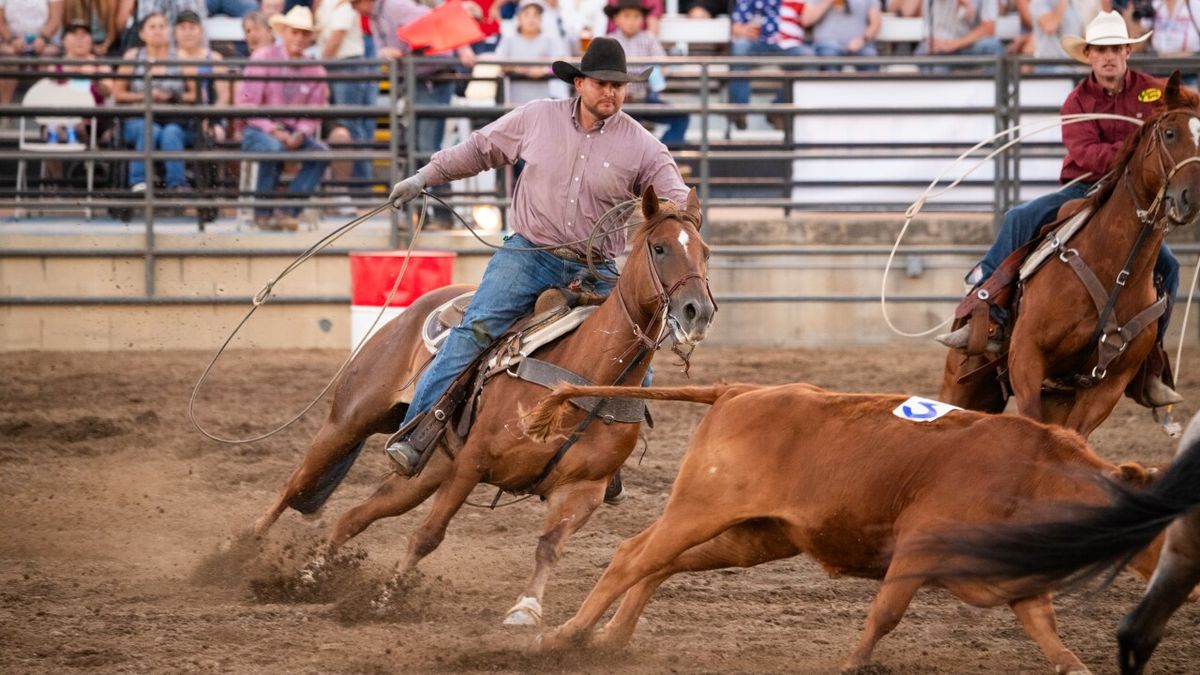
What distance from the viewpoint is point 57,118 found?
42.8 ft

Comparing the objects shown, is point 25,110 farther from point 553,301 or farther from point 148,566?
point 553,301

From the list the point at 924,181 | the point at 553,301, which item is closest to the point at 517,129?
the point at 553,301

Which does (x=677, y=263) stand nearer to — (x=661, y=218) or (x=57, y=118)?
(x=661, y=218)

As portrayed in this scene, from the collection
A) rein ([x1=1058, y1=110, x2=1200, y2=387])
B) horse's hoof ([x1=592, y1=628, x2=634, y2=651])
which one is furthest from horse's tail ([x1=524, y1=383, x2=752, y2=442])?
rein ([x1=1058, y1=110, x2=1200, y2=387])

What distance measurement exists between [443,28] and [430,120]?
0.79 meters

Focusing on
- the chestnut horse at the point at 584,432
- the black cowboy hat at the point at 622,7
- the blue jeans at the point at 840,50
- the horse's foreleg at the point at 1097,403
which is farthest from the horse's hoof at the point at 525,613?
the blue jeans at the point at 840,50

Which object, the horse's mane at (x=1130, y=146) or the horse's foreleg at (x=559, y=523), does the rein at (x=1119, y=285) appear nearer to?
the horse's mane at (x=1130, y=146)

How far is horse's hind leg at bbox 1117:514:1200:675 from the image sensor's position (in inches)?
158

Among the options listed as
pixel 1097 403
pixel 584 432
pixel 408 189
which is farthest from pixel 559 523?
pixel 1097 403

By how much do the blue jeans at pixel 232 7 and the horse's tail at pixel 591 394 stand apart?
31.4ft

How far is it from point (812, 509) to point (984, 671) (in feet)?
3.01

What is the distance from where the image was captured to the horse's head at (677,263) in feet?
16.6

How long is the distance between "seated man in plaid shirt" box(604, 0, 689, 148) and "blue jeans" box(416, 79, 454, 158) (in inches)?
61.6

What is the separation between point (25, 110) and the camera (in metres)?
12.1
